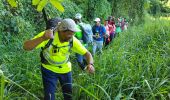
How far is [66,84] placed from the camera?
4695mm

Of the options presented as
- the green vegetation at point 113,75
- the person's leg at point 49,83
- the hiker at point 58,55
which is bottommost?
the green vegetation at point 113,75

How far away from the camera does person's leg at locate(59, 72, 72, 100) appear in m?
4.63

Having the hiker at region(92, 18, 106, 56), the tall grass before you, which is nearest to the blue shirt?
the hiker at region(92, 18, 106, 56)

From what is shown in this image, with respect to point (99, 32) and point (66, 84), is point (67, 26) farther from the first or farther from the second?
point (99, 32)

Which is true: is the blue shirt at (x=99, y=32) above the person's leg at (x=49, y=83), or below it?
below

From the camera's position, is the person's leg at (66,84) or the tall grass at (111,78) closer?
the person's leg at (66,84)

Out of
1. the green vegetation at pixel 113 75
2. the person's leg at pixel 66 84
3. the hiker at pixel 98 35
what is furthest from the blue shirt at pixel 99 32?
the person's leg at pixel 66 84

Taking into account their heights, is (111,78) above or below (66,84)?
below

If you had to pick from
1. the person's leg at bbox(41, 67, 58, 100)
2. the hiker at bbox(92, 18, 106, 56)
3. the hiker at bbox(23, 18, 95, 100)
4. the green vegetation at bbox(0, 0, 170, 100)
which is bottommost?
the hiker at bbox(92, 18, 106, 56)

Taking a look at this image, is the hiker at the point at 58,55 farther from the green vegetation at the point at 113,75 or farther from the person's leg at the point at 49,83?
the green vegetation at the point at 113,75

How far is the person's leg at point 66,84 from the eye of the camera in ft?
15.2

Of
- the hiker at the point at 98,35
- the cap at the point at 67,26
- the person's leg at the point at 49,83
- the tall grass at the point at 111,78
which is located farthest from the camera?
the hiker at the point at 98,35

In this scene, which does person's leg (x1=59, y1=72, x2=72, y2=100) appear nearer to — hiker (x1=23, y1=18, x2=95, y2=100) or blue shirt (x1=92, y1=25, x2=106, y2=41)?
hiker (x1=23, y1=18, x2=95, y2=100)

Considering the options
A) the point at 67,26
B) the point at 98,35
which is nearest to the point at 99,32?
the point at 98,35
